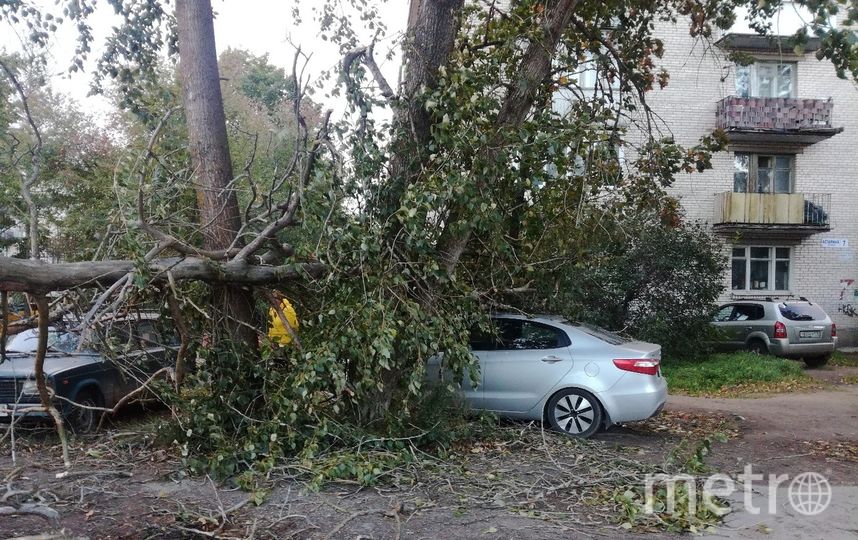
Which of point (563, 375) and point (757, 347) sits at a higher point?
Result: point (563, 375)

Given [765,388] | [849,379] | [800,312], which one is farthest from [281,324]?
[800,312]

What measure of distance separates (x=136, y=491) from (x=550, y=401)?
4.43m

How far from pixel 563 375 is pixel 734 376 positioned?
722 centimetres

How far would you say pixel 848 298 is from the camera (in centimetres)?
2183

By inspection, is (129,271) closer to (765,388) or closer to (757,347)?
(765,388)

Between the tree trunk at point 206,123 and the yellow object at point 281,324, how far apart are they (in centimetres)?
103

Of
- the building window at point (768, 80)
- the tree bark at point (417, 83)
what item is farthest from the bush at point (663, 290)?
the building window at point (768, 80)

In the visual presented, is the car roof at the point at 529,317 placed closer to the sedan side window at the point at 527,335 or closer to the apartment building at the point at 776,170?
the sedan side window at the point at 527,335

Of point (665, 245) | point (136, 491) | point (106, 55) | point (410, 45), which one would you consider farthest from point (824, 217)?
point (136, 491)

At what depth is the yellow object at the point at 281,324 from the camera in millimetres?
7326

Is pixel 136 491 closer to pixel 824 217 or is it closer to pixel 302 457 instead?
pixel 302 457

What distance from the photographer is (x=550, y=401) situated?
27.2ft

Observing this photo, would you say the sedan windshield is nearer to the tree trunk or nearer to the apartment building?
the tree trunk

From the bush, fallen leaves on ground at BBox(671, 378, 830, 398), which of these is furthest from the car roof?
the bush
